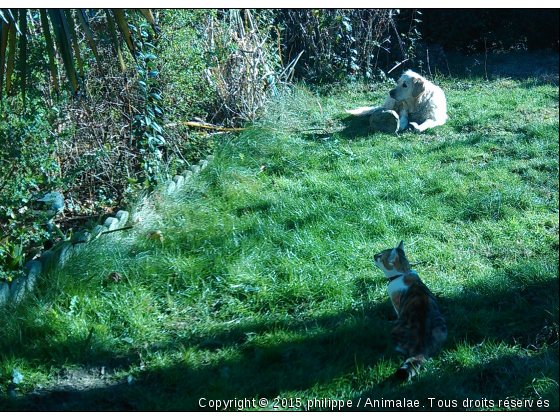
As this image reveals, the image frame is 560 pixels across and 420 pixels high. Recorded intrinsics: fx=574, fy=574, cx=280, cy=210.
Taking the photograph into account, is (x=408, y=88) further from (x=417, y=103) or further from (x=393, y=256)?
(x=393, y=256)

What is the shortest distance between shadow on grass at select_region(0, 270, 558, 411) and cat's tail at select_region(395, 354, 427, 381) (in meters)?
0.07

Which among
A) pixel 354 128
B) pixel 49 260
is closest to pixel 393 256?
pixel 49 260

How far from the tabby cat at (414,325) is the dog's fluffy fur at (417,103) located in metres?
4.65

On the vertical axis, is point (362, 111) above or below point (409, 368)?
above

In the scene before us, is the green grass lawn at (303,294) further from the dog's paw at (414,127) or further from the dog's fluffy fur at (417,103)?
the dog's fluffy fur at (417,103)

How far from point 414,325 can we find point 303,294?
3.37 ft

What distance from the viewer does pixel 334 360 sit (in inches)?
146

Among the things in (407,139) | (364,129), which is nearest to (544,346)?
(407,139)

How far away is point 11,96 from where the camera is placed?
5.26 m

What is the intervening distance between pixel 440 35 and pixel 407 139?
5.46m

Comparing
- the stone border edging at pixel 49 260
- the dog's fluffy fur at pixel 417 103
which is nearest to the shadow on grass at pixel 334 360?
the stone border edging at pixel 49 260

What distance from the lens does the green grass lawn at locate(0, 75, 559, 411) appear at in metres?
3.49

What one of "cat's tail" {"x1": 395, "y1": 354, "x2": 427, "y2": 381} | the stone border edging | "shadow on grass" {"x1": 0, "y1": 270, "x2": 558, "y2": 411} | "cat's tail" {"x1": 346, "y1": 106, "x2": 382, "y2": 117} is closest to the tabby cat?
"cat's tail" {"x1": 395, "y1": 354, "x2": 427, "y2": 381}

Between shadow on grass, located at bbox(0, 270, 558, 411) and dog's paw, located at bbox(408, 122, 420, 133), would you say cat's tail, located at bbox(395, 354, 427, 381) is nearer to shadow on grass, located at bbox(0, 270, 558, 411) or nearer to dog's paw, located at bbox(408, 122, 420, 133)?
shadow on grass, located at bbox(0, 270, 558, 411)
